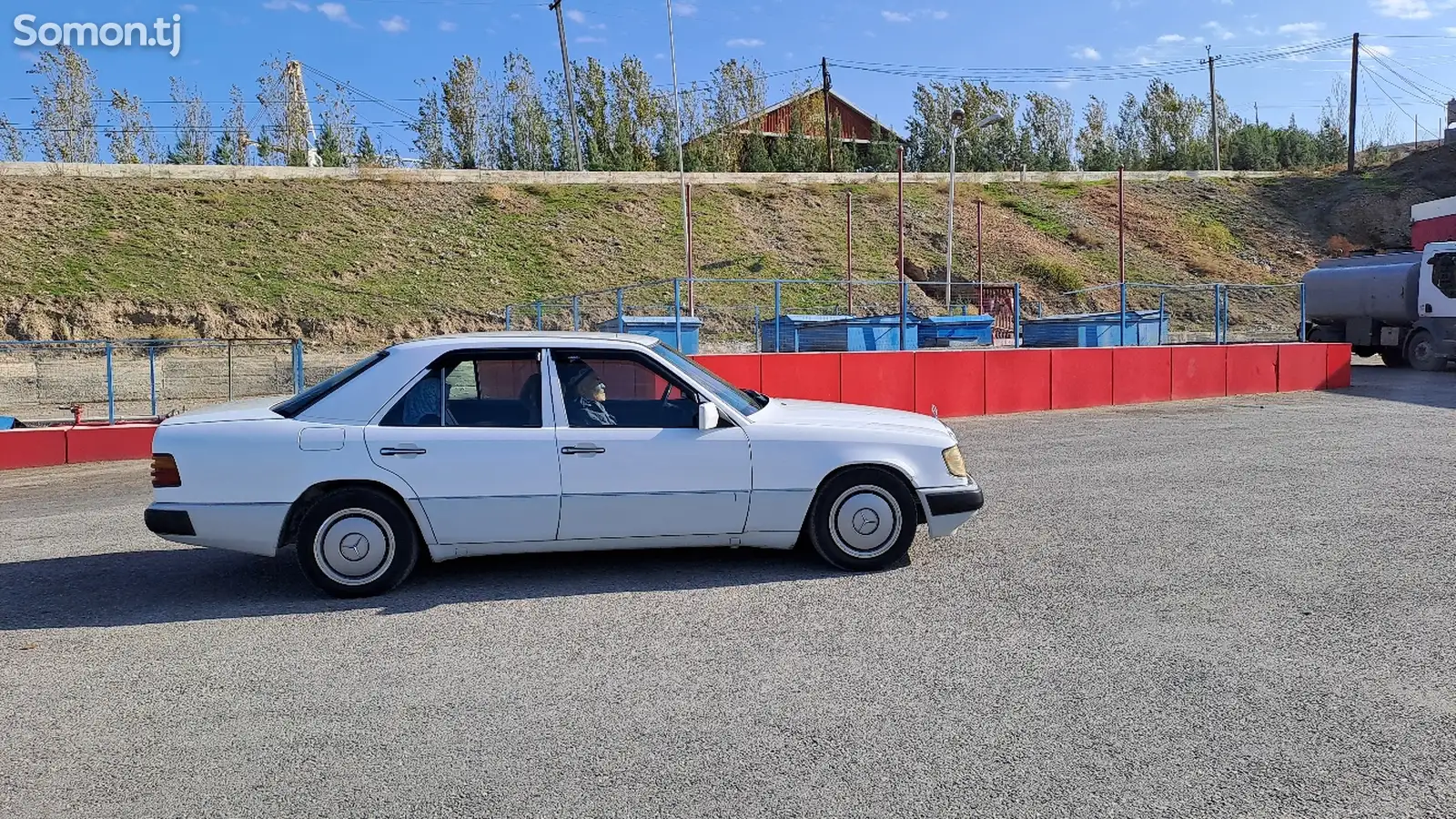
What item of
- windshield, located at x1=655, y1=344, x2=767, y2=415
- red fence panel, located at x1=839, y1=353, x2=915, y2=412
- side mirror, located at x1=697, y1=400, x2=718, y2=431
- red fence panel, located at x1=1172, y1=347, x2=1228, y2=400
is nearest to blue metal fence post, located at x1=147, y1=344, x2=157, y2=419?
red fence panel, located at x1=839, y1=353, x2=915, y2=412

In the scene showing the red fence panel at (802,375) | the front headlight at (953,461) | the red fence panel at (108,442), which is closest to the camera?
the front headlight at (953,461)

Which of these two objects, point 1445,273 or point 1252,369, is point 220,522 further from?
point 1445,273

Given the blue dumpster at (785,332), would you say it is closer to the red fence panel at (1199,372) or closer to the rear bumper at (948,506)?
the red fence panel at (1199,372)

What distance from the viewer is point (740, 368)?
15.5 m

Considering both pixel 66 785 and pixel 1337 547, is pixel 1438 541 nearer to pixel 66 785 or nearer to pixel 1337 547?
pixel 1337 547

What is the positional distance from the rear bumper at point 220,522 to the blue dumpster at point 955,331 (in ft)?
47.5

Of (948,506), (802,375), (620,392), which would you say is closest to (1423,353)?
(802,375)

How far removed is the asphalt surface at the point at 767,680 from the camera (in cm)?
345

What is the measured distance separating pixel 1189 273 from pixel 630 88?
98.7 feet

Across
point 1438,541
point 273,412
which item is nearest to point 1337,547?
point 1438,541

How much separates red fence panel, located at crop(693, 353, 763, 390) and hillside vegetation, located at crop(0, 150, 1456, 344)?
40.3ft

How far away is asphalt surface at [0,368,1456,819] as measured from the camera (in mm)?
3449

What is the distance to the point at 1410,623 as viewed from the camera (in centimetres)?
506

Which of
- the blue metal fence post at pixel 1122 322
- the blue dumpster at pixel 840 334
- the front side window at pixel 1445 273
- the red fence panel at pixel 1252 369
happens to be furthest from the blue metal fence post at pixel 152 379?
the front side window at pixel 1445 273
